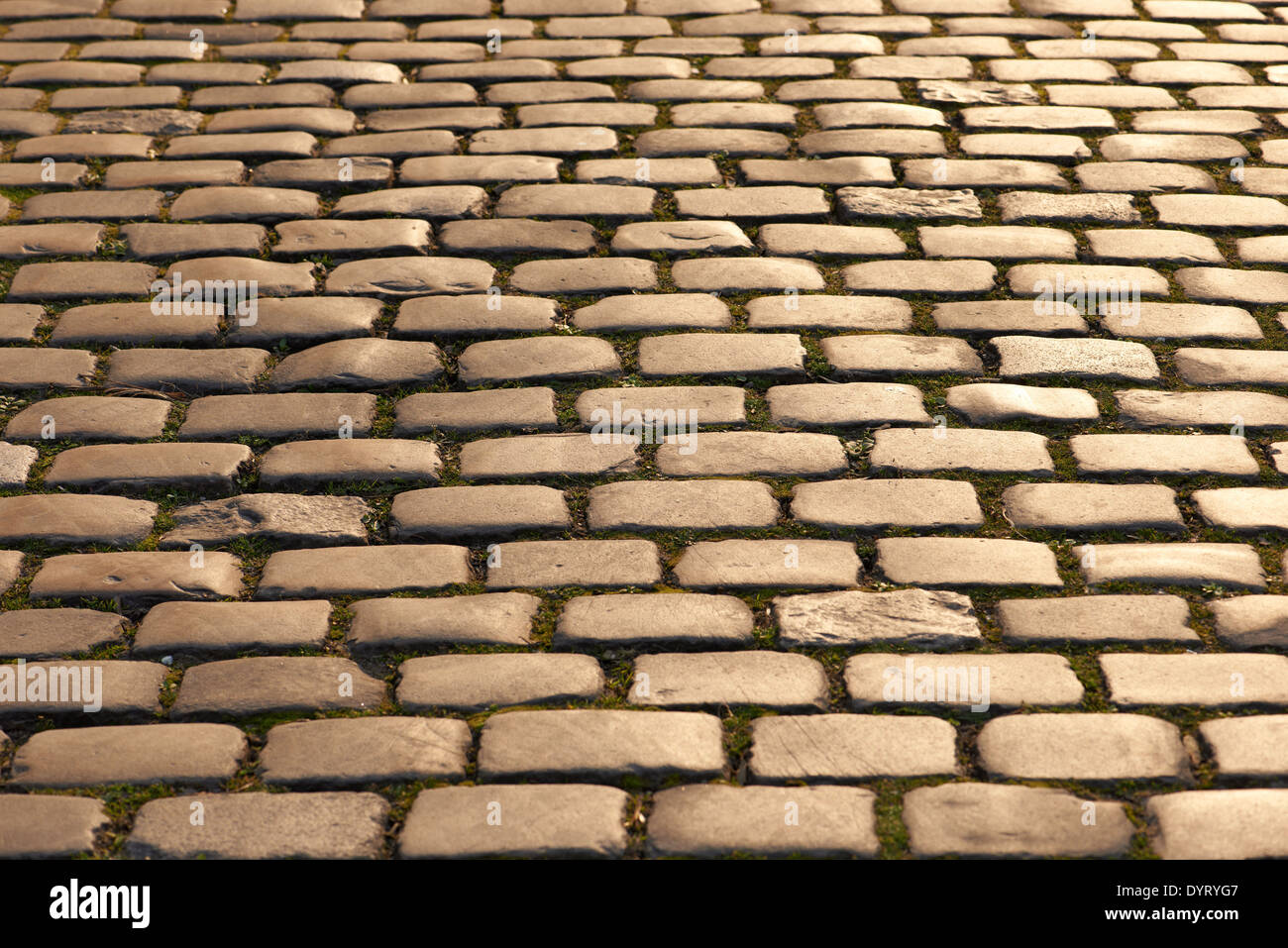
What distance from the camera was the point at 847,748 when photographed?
195 centimetres

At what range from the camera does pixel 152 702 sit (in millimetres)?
2053

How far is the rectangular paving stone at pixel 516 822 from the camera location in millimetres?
1805

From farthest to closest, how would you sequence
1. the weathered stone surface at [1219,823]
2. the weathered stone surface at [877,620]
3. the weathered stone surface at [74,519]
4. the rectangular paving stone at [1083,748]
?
the weathered stone surface at [74,519] → the weathered stone surface at [877,620] → the rectangular paving stone at [1083,748] → the weathered stone surface at [1219,823]

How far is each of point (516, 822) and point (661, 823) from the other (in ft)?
0.72

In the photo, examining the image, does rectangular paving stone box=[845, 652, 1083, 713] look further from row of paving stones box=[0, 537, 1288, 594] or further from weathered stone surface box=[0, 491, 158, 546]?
weathered stone surface box=[0, 491, 158, 546]

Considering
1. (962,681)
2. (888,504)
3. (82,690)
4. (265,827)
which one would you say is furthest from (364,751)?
(888,504)

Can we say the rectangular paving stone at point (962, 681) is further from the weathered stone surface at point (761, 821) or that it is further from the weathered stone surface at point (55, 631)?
the weathered stone surface at point (55, 631)

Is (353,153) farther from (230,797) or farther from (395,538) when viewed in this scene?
(230,797)

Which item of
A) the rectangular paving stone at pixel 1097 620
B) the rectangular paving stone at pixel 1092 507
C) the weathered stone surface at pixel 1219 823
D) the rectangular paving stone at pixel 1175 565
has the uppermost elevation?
the rectangular paving stone at pixel 1092 507

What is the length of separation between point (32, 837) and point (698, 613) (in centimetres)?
112

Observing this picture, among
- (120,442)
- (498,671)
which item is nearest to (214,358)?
(120,442)

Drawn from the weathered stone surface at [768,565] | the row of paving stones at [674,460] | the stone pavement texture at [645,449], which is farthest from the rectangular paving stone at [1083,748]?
the row of paving stones at [674,460]

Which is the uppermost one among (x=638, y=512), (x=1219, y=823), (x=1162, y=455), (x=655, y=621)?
(x=1162, y=455)

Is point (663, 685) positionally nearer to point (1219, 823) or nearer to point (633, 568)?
point (633, 568)
